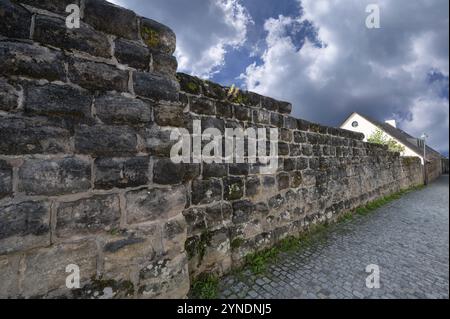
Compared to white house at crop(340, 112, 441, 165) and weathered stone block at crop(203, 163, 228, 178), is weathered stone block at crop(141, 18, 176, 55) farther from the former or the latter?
white house at crop(340, 112, 441, 165)

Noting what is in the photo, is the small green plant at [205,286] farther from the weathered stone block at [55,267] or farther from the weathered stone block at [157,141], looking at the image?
the weathered stone block at [157,141]

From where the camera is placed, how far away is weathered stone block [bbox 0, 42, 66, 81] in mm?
1358

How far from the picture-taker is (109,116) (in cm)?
169

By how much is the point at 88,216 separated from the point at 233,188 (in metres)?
1.87

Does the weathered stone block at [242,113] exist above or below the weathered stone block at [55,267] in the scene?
above

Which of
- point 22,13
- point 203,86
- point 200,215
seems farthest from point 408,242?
point 22,13

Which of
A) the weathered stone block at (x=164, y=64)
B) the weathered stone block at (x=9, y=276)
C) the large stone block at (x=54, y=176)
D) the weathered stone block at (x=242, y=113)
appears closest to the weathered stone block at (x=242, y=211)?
the weathered stone block at (x=242, y=113)

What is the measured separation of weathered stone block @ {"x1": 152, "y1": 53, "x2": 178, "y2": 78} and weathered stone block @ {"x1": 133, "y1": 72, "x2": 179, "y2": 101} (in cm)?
6

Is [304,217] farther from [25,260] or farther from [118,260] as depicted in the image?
[25,260]

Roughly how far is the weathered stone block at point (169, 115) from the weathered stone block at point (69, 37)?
0.52m

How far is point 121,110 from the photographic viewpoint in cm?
173

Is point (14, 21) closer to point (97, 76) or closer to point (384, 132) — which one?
point (97, 76)

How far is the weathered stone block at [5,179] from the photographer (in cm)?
133

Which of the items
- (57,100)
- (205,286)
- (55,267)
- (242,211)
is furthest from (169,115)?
(205,286)
